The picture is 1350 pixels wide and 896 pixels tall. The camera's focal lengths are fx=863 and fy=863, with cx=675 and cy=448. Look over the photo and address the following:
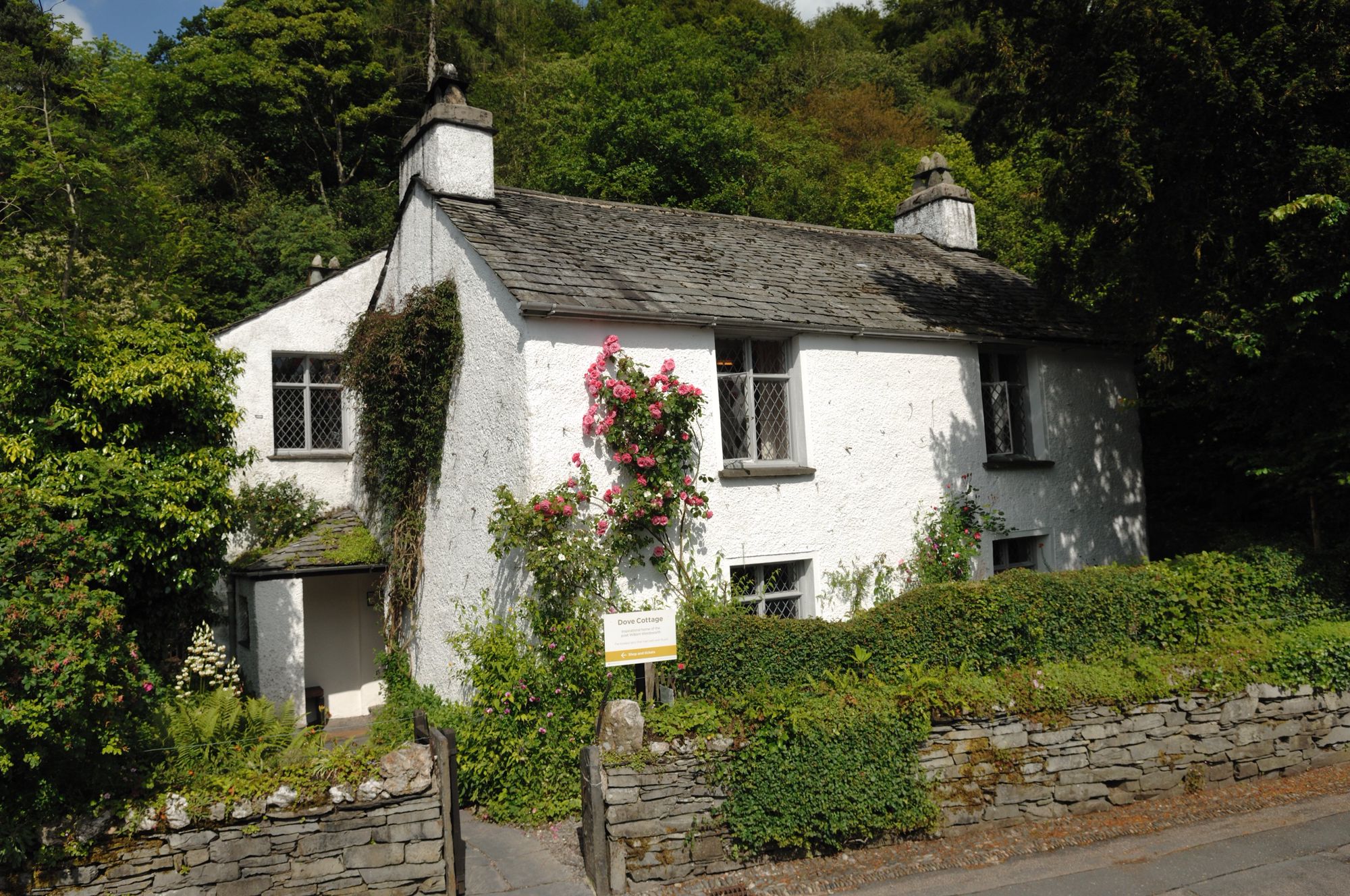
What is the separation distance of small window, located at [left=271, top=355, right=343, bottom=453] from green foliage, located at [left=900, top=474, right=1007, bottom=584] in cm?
1041

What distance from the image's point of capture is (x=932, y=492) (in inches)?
496

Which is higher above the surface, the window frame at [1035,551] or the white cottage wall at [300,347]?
the white cottage wall at [300,347]

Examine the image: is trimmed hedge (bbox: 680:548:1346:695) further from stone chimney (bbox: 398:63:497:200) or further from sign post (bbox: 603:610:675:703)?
stone chimney (bbox: 398:63:497:200)

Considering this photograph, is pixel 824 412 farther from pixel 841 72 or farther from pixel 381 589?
pixel 841 72

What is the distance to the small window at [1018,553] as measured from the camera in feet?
45.4

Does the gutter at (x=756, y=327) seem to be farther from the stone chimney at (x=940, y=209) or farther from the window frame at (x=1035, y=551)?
the stone chimney at (x=940, y=209)

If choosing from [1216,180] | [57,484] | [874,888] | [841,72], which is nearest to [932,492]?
[1216,180]

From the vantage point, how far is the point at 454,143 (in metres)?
12.7

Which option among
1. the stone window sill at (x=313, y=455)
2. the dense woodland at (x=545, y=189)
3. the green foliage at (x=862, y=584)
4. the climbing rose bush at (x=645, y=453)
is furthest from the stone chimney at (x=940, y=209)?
the stone window sill at (x=313, y=455)

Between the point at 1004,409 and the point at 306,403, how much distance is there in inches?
485

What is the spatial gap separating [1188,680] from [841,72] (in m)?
36.7

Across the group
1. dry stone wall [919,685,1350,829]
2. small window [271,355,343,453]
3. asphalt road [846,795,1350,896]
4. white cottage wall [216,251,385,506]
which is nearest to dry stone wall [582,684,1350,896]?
dry stone wall [919,685,1350,829]

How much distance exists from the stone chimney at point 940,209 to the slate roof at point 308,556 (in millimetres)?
13201

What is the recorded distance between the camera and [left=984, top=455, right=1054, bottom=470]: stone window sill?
522 inches
